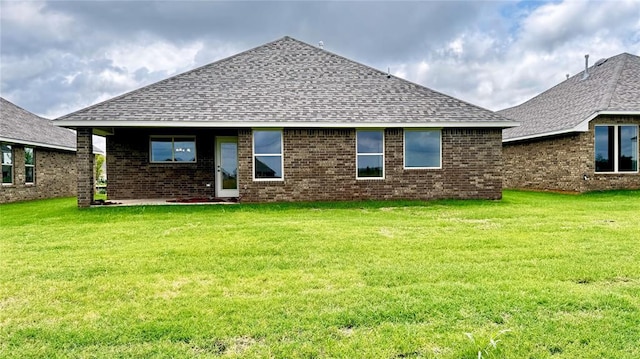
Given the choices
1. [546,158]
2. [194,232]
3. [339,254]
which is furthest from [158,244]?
[546,158]

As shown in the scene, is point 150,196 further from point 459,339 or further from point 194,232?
point 459,339

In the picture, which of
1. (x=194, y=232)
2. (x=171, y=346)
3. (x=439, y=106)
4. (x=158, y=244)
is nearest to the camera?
(x=171, y=346)

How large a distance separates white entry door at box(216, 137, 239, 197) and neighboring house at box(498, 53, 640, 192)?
12.4 meters

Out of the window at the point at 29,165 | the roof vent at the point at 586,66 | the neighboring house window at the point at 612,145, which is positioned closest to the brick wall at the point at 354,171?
the neighboring house window at the point at 612,145

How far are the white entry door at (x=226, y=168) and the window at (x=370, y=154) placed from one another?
4662 millimetres

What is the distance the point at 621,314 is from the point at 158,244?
6161 millimetres

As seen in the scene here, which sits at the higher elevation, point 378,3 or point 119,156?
point 378,3

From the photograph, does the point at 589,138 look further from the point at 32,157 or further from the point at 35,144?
the point at 32,157

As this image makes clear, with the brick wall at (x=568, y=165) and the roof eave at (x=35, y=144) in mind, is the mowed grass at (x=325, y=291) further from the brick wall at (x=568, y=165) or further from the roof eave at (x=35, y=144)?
the roof eave at (x=35, y=144)

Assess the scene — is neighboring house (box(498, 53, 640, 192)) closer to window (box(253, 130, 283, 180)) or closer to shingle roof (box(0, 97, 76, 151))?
window (box(253, 130, 283, 180))

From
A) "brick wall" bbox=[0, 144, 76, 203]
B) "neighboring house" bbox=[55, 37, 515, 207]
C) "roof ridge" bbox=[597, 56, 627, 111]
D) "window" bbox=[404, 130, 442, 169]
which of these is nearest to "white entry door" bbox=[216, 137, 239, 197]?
"neighboring house" bbox=[55, 37, 515, 207]

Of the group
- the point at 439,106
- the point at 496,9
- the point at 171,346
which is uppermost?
the point at 496,9

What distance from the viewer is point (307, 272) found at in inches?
199

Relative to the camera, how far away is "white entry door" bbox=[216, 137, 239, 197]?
15312 millimetres
